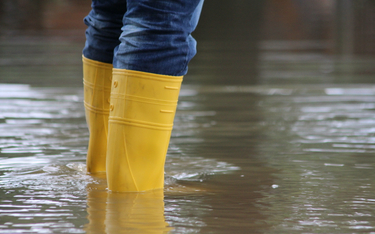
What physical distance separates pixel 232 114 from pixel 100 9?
112 cm

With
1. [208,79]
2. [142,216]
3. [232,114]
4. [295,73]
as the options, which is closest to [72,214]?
[142,216]

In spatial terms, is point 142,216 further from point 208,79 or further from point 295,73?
point 295,73


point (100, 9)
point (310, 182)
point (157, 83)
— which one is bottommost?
point (310, 182)

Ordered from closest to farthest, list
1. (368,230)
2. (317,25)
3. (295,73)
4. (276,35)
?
(368,230), (295,73), (276,35), (317,25)

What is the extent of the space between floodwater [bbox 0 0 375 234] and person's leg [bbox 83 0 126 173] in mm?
86

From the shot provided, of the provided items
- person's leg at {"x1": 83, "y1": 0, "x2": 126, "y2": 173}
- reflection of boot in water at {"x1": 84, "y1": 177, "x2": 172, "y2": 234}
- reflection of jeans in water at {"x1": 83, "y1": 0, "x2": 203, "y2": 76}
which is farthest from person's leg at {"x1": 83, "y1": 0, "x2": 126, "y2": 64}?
reflection of boot in water at {"x1": 84, "y1": 177, "x2": 172, "y2": 234}

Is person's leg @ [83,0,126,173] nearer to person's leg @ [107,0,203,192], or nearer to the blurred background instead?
person's leg @ [107,0,203,192]

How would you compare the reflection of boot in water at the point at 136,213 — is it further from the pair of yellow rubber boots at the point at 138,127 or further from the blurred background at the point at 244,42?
the blurred background at the point at 244,42

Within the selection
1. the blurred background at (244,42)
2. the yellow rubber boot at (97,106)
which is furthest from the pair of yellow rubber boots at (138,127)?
the blurred background at (244,42)

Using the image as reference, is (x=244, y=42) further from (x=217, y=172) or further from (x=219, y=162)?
(x=217, y=172)

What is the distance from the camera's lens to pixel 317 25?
9023mm

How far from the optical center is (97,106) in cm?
157

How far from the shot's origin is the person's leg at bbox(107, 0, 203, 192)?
128cm

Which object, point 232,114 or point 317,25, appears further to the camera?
point 317,25
